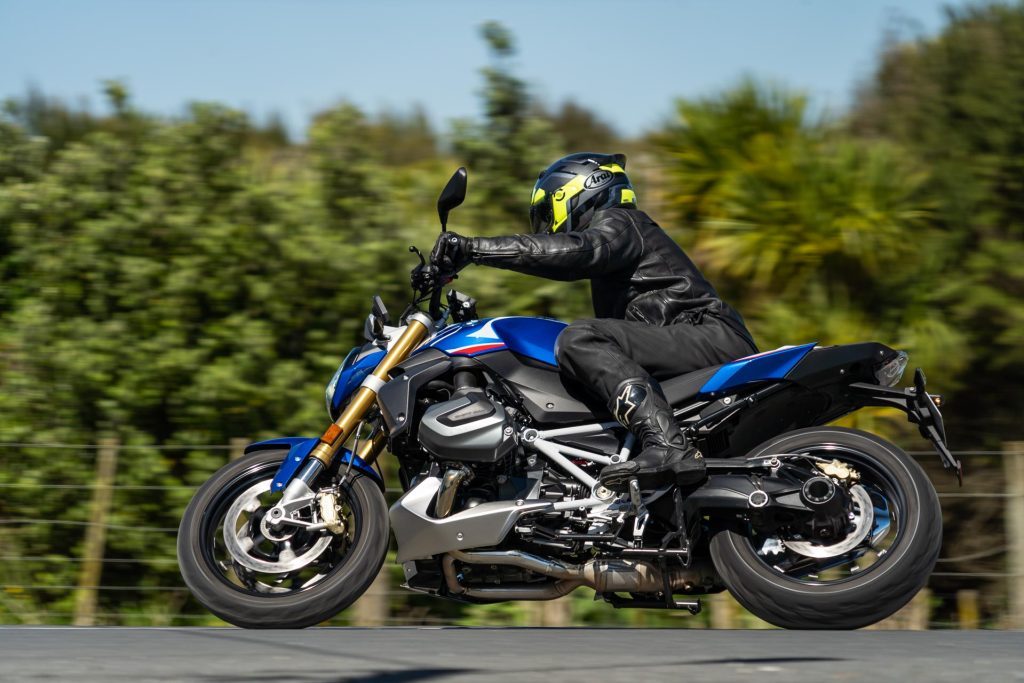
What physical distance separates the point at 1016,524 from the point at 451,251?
3.83m

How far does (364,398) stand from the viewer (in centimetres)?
502

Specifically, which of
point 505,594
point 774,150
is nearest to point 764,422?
point 505,594

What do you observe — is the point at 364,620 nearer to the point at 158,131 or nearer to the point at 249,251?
the point at 249,251

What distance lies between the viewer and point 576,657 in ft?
12.5

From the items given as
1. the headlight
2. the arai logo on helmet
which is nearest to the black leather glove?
the arai logo on helmet

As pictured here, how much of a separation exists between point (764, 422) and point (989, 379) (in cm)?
471

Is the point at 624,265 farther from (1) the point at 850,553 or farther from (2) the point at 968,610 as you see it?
(2) the point at 968,610

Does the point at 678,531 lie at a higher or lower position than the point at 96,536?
higher

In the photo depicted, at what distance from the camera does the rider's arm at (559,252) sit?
4867 mm

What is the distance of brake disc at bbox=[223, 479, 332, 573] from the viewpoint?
4.96 metres

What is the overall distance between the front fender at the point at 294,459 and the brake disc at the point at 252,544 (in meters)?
0.11

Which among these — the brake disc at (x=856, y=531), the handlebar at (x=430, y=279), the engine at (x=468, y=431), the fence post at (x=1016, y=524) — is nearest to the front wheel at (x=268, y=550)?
the engine at (x=468, y=431)

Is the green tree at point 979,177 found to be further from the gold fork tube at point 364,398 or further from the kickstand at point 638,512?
the gold fork tube at point 364,398

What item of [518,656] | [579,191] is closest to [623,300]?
[579,191]
